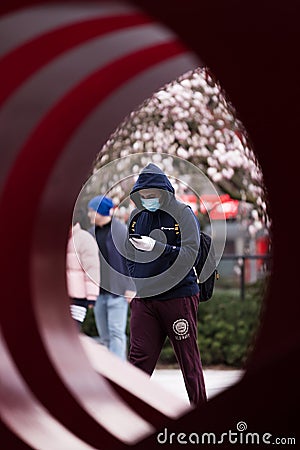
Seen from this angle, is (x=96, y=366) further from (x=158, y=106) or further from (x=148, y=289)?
(x=158, y=106)

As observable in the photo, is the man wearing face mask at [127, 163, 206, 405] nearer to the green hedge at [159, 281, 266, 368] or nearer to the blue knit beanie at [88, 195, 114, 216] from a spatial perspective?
the blue knit beanie at [88, 195, 114, 216]

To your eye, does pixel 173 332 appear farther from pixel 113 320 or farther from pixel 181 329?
pixel 113 320

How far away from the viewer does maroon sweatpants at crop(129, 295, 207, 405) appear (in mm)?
5281

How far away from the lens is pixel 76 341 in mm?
7406

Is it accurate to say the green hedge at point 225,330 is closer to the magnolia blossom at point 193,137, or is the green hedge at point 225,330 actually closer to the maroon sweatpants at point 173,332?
the magnolia blossom at point 193,137

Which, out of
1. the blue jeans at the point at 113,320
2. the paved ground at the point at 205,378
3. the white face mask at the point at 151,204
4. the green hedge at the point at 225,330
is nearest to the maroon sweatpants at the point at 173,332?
the white face mask at the point at 151,204

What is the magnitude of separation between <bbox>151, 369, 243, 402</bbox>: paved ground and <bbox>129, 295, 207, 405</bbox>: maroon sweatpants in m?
1.45

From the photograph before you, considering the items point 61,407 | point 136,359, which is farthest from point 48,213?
point 136,359

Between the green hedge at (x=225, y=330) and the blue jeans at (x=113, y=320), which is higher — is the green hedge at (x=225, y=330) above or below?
below

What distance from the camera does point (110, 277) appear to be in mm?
7305

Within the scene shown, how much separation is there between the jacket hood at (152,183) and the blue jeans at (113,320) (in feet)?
7.34

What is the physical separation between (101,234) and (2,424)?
7.53 ft

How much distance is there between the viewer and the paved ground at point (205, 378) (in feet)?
23.6

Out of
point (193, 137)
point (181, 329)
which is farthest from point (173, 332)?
point (193, 137)
